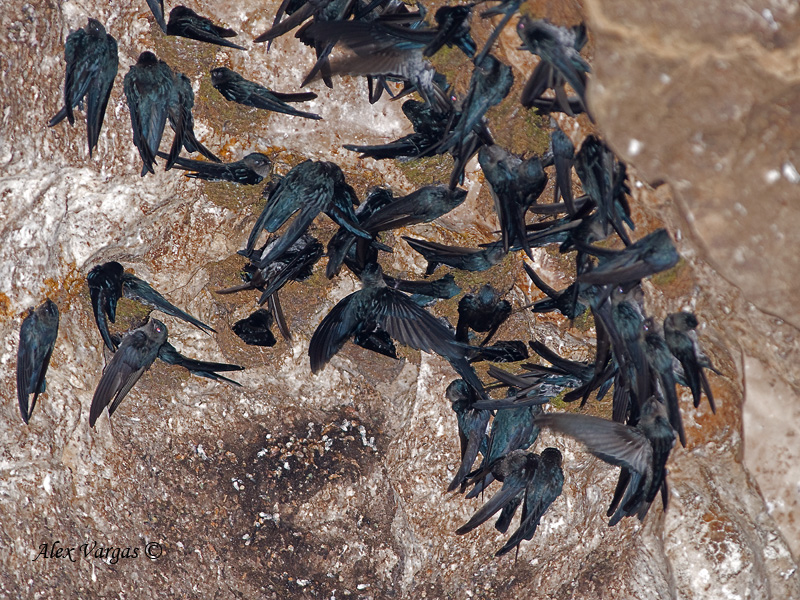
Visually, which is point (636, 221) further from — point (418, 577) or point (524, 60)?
point (418, 577)

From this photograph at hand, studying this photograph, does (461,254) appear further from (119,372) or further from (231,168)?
(119,372)

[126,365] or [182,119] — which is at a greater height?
[182,119]

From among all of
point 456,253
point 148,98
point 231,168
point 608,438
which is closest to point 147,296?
point 231,168

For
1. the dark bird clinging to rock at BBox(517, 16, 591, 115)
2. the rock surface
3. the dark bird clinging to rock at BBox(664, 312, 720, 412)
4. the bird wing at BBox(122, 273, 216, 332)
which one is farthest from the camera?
the bird wing at BBox(122, 273, 216, 332)

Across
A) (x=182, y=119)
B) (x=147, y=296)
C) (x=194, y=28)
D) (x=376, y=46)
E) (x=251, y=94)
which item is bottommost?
(x=147, y=296)

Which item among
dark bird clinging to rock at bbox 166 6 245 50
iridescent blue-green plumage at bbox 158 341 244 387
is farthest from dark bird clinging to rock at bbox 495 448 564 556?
dark bird clinging to rock at bbox 166 6 245 50

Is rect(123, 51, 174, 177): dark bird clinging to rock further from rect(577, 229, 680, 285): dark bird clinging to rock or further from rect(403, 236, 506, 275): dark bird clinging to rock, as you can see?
rect(577, 229, 680, 285): dark bird clinging to rock

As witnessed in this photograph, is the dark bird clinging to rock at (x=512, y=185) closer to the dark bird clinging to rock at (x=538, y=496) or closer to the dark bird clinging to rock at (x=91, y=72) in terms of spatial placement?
the dark bird clinging to rock at (x=538, y=496)

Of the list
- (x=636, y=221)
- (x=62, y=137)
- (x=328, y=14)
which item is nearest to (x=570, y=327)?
(x=636, y=221)
